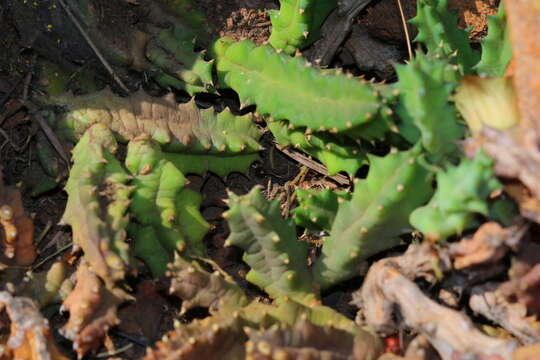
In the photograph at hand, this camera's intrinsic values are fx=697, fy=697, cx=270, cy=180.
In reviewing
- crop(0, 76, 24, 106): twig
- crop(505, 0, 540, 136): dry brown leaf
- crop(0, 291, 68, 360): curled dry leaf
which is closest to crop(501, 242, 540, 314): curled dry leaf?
crop(505, 0, 540, 136): dry brown leaf

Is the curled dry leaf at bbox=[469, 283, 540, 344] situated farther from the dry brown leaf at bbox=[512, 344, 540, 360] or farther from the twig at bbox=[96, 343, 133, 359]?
the twig at bbox=[96, 343, 133, 359]

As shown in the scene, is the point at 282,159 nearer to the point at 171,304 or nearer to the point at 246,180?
the point at 246,180

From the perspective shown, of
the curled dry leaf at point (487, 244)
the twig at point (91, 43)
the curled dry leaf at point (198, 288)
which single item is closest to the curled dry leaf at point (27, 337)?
the curled dry leaf at point (198, 288)

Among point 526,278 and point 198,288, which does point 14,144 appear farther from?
point 526,278

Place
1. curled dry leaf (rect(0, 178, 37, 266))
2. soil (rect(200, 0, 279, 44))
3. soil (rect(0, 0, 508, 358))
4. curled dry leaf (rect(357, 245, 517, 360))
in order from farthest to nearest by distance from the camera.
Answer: soil (rect(200, 0, 279, 44)), soil (rect(0, 0, 508, 358)), curled dry leaf (rect(0, 178, 37, 266)), curled dry leaf (rect(357, 245, 517, 360))

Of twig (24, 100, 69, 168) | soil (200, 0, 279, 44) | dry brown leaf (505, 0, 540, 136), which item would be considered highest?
dry brown leaf (505, 0, 540, 136)

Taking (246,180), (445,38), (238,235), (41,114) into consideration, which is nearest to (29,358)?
(238,235)
